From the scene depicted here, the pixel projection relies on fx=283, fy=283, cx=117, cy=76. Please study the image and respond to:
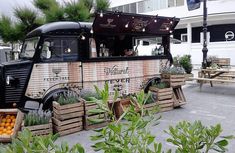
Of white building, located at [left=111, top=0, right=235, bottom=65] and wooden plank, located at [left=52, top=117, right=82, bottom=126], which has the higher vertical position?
white building, located at [left=111, top=0, right=235, bottom=65]

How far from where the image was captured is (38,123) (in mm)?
5477

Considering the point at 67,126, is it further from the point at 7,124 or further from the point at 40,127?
the point at 7,124

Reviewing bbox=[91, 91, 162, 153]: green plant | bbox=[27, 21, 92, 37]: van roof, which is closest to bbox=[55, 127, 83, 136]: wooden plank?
bbox=[27, 21, 92, 37]: van roof

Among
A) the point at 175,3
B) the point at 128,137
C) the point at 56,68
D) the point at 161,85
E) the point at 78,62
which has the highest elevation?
the point at 175,3

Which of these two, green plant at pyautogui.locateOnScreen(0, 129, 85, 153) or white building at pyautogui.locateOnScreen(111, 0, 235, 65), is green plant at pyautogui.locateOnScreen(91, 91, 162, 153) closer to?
green plant at pyautogui.locateOnScreen(0, 129, 85, 153)

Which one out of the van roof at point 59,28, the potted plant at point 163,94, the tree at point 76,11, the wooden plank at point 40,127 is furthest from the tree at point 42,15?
the wooden plank at point 40,127

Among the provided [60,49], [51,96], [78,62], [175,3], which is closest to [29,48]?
[60,49]

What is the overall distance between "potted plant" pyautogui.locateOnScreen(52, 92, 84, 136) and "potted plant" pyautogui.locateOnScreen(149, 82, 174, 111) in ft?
7.58

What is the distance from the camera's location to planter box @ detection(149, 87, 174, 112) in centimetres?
741

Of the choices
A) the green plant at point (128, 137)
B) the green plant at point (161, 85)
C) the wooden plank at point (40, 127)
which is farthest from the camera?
the green plant at point (161, 85)

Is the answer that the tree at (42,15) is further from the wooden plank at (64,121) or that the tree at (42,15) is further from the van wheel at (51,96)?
the wooden plank at (64,121)

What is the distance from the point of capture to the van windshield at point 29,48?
22.4ft

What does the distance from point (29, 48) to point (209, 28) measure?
1809 centimetres

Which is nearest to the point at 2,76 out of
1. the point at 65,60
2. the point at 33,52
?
the point at 33,52
